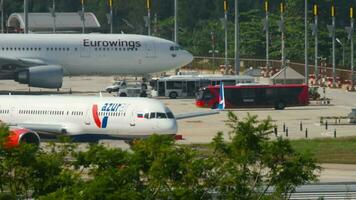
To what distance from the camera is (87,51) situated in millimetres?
119938

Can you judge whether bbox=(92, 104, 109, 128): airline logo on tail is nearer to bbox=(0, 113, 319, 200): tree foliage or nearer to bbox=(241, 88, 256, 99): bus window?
bbox=(0, 113, 319, 200): tree foliage

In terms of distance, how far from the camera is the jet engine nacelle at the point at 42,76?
117m

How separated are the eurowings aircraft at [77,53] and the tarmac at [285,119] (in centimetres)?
281

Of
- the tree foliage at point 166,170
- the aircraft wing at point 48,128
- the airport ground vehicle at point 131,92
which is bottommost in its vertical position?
the airport ground vehicle at point 131,92

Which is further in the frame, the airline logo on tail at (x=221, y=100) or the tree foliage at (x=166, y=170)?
the airline logo on tail at (x=221, y=100)

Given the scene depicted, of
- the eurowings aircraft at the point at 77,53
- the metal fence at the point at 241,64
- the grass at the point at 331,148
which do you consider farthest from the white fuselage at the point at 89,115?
the metal fence at the point at 241,64

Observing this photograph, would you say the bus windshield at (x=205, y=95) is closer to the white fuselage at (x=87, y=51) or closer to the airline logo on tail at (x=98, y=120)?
the white fuselage at (x=87, y=51)

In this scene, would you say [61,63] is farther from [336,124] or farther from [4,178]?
[4,178]

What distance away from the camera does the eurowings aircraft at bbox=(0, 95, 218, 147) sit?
7369 cm

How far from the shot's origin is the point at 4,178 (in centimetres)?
3931

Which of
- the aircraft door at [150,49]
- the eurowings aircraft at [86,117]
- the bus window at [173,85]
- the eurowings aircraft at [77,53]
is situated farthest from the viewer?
the aircraft door at [150,49]

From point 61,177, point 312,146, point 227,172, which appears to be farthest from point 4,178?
point 312,146

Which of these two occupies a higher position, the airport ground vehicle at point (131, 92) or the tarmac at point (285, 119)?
the airport ground vehicle at point (131, 92)

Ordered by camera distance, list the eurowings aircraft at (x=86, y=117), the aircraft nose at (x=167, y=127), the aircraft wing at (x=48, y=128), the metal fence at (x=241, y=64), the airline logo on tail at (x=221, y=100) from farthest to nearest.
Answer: the metal fence at (x=241, y=64)
the airline logo on tail at (x=221, y=100)
the aircraft wing at (x=48, y=128)
the eurowings aircraft at (x=86, y=117)
the aircraft nose at (x=167, y=127)
